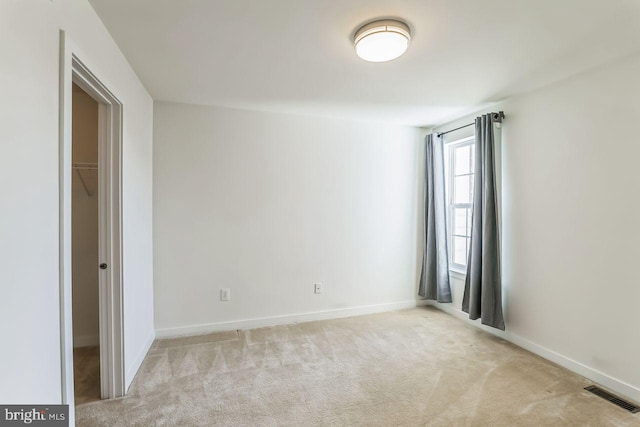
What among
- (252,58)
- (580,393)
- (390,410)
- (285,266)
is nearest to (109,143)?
(252,58)

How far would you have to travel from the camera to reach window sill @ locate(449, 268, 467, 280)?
3.59m

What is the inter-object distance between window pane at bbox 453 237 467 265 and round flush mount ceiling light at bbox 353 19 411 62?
2.57 meters

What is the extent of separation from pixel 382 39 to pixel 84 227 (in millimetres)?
3031

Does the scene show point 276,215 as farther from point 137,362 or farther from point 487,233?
point 487,233

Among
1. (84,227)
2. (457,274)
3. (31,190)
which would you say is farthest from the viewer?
(457,274)

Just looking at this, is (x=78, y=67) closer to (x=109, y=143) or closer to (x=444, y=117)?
(x=109, y=143)

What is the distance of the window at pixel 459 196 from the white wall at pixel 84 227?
3847 mm

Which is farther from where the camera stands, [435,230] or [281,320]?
[435,230]

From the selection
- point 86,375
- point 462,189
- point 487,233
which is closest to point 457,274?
point 487,233

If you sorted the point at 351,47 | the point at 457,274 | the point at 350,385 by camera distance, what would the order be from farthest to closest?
1. the point at 457,274
2. the point at 350,385
3. the point at 351,47

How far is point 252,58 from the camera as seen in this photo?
217cm

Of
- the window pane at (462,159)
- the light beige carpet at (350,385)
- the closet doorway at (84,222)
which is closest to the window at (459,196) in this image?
the window pane at (462,159)

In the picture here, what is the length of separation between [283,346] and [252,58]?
2.47 meters

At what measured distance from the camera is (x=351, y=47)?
79.0 inches
